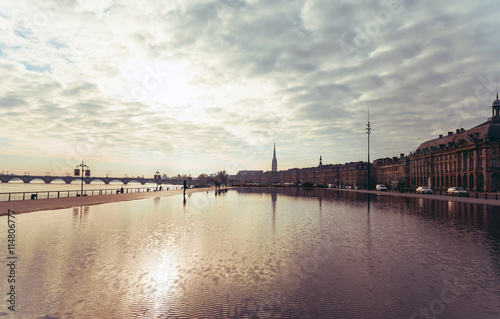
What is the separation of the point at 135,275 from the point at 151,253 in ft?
7.93

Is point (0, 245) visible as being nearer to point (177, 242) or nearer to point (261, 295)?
point (177, 242)

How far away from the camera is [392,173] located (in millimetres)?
A: 131875

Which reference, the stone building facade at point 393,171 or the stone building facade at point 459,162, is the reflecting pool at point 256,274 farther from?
the stone building facade at point 393,171

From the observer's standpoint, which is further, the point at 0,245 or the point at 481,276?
the point at 0,245

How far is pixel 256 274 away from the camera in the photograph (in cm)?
859

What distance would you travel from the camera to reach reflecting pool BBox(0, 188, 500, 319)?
20.8ft

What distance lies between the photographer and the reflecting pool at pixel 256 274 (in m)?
6.34

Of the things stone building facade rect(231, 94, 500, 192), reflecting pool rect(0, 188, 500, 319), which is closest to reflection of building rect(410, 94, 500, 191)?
stone building facade rect(231, 94, 500, 192)

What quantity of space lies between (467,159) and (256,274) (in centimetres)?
8912

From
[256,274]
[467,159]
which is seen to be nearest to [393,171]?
[467,159]

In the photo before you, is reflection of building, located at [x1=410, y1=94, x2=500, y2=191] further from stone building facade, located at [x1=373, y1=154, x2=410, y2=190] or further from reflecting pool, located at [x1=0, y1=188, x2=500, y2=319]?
reflecting pool, located at [x1=0, y1=188, x2=500, y2=319]

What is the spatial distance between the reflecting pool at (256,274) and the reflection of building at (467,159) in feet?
236

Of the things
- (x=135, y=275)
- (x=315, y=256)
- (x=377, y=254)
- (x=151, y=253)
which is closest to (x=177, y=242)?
(x=151, y=253)

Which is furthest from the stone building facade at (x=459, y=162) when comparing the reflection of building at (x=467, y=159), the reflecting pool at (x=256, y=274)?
the reflecting pool at (x=256, y=274)
